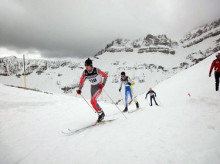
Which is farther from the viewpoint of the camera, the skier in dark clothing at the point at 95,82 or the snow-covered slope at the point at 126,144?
the skier in dark clothing at the point at 95,82

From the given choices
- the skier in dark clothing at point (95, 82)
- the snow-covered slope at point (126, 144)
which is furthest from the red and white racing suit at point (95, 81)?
the snow-covered slope at point (126, 144)

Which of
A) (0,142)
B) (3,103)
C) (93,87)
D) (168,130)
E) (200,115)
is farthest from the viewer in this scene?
(3,103)

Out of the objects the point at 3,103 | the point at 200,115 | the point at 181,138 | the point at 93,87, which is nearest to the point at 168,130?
the point at 181,138

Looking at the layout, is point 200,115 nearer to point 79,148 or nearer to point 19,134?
point 79,148

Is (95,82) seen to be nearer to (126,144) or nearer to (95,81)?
(95,81)

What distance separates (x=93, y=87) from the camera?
5.09 metres

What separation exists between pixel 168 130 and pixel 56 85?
9252cm

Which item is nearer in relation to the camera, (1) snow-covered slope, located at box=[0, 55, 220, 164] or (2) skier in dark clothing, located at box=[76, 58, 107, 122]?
(1) snow-covered slope, located at box=[0, 55, 220, 164]

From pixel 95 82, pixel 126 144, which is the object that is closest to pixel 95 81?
pixel 95 82

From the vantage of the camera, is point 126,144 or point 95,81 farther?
point 95,81

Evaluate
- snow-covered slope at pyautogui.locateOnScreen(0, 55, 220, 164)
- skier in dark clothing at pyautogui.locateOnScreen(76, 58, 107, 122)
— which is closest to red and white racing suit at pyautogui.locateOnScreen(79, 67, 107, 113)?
skier in dark clothing at pyautogui.locateOnScreen(76, 58, 107, 122)

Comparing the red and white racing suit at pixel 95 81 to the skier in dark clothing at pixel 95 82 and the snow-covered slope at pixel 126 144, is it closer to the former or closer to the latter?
the skier in dark clothing at pixel 95 82

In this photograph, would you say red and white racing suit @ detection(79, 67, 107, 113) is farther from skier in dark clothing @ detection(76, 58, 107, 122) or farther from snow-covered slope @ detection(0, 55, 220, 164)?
snow-covered slope @ detection(0, 55, 220, 164)

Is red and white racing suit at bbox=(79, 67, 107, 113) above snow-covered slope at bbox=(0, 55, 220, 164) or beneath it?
above
